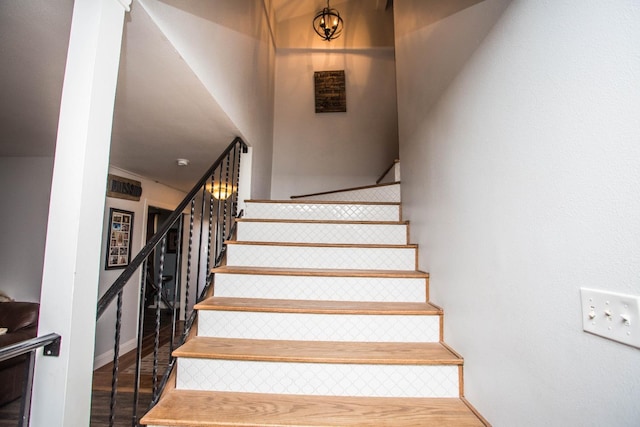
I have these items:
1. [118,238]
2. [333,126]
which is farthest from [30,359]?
[333,126]

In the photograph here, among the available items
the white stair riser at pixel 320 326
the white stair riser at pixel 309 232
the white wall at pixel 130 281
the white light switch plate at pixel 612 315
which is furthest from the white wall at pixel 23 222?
the white light switch plate at pixel 612 315

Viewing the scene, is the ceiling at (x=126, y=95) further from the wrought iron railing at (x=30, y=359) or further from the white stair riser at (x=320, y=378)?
the white stair riser at (x=320, y=378)

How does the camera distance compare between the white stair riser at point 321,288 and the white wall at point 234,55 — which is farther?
the white stair riser at point 321,288

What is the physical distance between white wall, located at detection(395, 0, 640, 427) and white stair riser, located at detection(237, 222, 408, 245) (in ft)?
2.91

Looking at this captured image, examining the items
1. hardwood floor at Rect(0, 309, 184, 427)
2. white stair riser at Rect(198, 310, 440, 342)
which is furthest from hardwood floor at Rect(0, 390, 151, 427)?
white stair riser at Rect(198, 310, 440, 342)

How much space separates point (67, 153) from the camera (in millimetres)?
1047

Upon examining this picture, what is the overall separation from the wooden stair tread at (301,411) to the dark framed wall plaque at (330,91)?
13.6 feet

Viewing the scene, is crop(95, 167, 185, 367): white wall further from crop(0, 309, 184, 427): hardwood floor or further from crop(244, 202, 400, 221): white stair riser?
crop(244, 202, 400, 221): white stair riser

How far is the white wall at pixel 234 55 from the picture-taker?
1593 millimetres

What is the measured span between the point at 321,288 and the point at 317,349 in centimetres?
46

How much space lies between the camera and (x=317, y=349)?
5.22ft

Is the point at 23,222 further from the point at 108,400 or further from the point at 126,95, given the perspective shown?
the point at 126,95

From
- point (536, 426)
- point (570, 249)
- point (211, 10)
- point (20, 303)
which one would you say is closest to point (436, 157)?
point (570, 249)

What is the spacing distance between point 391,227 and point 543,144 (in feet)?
5.30
